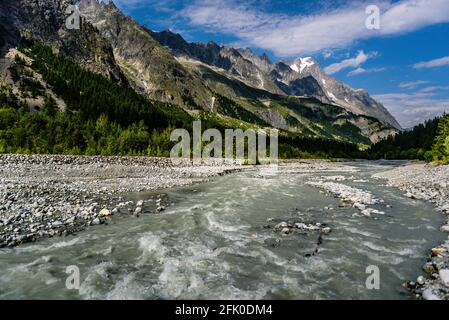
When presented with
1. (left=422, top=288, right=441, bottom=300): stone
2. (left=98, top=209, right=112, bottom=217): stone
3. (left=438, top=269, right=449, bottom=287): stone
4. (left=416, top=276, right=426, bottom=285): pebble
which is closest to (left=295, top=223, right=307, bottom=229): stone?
(left=416, top=276, right=426, bottom=285): pebble

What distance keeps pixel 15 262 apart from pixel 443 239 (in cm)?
2277

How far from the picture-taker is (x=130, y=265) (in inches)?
558

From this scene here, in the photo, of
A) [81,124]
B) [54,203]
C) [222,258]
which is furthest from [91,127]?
[222,258]

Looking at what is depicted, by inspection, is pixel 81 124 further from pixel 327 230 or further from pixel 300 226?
pixel 327 230

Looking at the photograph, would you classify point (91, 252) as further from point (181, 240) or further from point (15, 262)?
point (181, 240)

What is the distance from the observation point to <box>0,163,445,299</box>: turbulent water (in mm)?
11922

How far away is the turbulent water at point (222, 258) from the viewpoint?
11.9 m

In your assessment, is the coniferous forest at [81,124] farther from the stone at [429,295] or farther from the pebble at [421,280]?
the stone at [429,295]

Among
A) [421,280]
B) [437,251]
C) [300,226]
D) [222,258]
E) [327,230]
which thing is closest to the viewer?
[421,280]

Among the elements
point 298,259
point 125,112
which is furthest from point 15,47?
point 298,259

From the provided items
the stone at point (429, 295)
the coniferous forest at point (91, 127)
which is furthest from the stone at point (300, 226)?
the coniferous forest at point (91, 127)

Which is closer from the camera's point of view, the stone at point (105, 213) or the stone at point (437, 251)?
the stone at point (437, 251)

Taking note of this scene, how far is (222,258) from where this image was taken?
15.3m

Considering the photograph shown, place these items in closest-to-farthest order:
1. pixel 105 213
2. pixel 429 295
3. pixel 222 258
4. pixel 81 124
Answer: pixel 429 295
pixel 222 258
pixel 105 213
pixel 81 124
